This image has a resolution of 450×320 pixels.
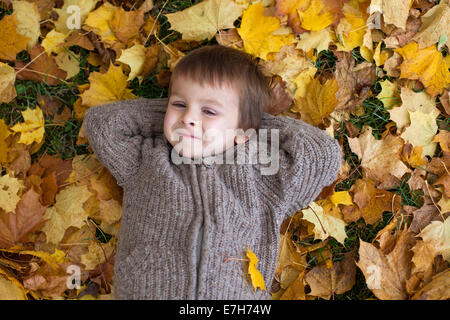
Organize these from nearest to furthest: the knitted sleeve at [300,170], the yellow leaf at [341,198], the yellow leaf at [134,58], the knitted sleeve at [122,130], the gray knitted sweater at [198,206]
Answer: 1. the gray knitted sweater at [198,206]
2. the knitted sleeve at [300,170]
3. the knitted sleeve at [122,130]
4. the yellow leaf at [341,198]
5. the yellow leaf at [134,58]

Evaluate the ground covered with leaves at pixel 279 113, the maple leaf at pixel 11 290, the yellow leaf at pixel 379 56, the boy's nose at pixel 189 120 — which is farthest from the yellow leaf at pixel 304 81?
the maple leaf at pixel 11 290

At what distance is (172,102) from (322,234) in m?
0.95

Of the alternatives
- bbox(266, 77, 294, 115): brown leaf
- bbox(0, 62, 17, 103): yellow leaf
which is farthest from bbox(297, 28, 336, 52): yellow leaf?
bbox(0, 62, 17, 103): yellow leaf

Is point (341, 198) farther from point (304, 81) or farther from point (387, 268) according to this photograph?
point (304, 81)

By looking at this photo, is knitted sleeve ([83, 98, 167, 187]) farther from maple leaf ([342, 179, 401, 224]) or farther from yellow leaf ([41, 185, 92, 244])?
maple leaf ([342, 179, 401, 224])

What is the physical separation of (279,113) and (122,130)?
0.79 meters

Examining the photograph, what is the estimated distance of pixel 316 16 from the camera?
226 centimetres

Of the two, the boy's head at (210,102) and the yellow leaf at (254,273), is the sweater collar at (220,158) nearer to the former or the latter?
the boy's head at (210,102)

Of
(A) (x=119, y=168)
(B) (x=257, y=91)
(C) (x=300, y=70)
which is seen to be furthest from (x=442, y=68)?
(A) (x=119, y=168)

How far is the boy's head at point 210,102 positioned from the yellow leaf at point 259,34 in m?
0.25

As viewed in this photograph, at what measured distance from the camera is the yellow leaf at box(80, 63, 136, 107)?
2.30 metres

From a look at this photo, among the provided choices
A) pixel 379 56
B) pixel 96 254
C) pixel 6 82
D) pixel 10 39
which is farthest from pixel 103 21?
pixel 379 56

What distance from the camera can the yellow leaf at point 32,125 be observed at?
230 centimetres

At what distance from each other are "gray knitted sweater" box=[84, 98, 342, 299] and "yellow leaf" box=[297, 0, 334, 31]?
0.53 meters
